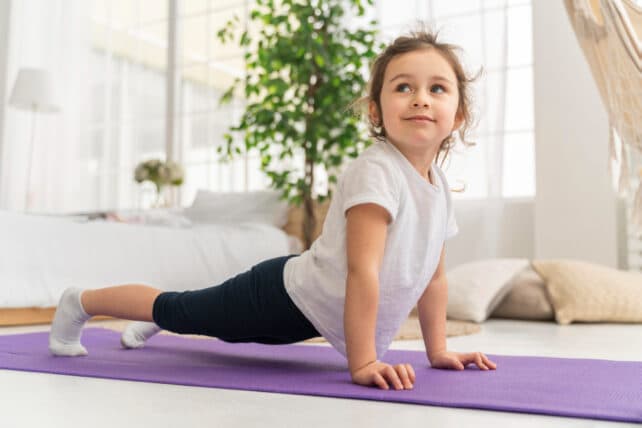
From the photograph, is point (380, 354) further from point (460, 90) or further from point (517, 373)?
point (460, 90)

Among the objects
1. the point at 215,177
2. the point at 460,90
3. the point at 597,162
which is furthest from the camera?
the point at 215,177

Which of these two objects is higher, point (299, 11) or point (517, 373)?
point (299, 11)

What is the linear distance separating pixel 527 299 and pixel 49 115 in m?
4.00

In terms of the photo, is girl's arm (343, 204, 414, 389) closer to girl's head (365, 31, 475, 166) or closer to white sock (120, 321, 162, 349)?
girl's head (365, 31, 475, 166)

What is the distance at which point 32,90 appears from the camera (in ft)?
14.7

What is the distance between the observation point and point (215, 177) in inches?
182

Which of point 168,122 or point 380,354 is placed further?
point 168,122

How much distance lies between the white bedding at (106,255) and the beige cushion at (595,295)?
140cm

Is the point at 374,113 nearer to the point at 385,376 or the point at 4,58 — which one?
the point at 385,376

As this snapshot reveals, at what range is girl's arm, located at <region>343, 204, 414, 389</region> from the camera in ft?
3.51

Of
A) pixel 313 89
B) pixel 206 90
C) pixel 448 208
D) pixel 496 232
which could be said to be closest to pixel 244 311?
pixel 448 208

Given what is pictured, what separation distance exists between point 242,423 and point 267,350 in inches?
31.2

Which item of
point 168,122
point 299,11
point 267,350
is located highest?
point 299,11

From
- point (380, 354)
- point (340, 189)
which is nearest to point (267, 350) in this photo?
point (380, 354)
